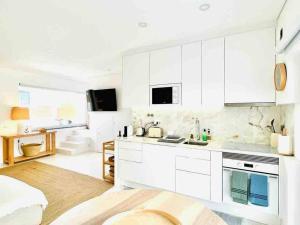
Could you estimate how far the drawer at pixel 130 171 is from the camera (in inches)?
110

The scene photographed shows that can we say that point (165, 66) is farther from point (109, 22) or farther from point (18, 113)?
point (18, 113)

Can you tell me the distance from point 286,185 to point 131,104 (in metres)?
2.40

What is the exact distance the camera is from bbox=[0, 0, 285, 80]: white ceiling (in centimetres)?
178

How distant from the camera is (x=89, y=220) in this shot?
2.92 feet

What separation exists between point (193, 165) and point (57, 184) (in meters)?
2.52

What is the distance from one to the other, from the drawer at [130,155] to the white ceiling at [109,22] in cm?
178

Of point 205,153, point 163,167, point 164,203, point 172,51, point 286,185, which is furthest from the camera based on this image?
point 172,51

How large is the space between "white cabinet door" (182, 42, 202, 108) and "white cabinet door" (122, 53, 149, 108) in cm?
66

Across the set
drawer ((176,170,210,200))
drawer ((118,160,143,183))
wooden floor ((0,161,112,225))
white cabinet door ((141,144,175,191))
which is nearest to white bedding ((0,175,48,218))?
wooden floor ((0,161,112,225))

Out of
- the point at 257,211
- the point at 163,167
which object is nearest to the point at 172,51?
the point at 163,167

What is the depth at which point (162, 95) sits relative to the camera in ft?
9.41

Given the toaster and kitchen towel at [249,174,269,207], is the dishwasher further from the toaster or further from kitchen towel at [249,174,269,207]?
the toaster

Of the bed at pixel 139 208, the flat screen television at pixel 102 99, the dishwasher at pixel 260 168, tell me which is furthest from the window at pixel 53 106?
the dishwasher at pixel 260 168

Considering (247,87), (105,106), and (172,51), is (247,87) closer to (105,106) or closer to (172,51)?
(172,51)
